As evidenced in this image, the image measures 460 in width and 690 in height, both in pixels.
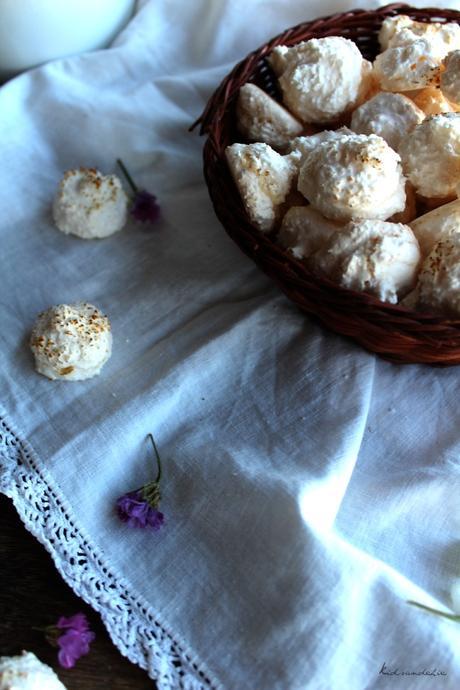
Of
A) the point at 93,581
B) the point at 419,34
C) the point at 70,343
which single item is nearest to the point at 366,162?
the point at 419,34

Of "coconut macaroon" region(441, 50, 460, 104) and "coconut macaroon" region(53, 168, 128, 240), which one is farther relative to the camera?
"coconut macaroon" region(53, 168, 128, 240)

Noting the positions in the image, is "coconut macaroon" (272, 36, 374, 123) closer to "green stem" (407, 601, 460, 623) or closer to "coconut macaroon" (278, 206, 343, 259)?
"coconut macaroon" (278, 206, 343, 259)

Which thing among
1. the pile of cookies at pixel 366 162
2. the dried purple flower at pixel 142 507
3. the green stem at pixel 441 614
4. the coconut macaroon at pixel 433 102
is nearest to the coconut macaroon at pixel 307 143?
the pile of cookies at pixel 366 162

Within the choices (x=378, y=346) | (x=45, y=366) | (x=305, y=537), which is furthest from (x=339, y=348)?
(x=45, y=366)

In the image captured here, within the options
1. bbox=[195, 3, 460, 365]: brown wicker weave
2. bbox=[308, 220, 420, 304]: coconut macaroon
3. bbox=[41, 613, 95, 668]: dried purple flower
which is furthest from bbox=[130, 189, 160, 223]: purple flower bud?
bbox=[41, 613, 95, 668]: dried purple flower

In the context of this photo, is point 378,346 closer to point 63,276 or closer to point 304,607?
point 304,607

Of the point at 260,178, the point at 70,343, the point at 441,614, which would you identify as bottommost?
the point at 441,614

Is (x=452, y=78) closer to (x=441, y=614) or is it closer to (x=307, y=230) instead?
(x=307, y=230)
